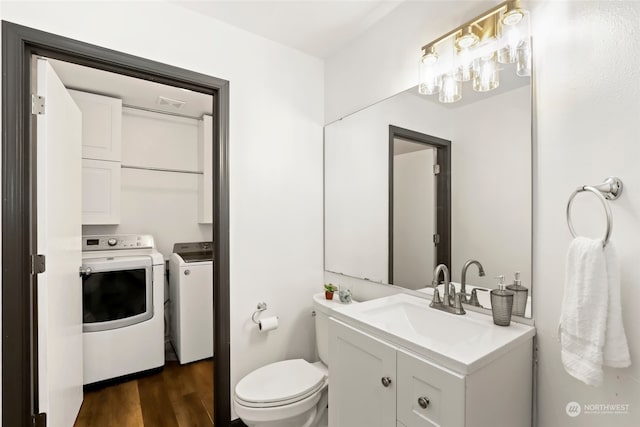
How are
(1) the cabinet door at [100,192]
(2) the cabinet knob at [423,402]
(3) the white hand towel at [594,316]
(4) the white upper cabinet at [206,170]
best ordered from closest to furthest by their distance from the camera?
(3) the white hand towel at [594,316], (2) the cabinet knob at [423,402], (1) the cabinet door at [100,192], (4) the white upper cabinet at [206,170]

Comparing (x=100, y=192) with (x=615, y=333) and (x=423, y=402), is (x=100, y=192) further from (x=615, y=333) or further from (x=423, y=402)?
(x=615, y=333)

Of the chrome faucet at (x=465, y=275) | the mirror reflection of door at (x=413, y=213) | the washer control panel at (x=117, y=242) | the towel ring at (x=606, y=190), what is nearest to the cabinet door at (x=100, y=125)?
the washer control panel at (x=117, y=242)

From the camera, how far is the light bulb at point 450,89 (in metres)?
1.41

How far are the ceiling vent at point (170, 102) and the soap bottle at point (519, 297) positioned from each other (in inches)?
116

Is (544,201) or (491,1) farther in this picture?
(491,1)

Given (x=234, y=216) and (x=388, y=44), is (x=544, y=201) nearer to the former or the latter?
(x=388, y=44)

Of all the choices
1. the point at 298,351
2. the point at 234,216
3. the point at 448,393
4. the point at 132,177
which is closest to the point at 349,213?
the point at 234,216

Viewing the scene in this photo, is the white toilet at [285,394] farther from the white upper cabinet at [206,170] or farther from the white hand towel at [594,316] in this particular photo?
the white upper cabinet at [206,170]

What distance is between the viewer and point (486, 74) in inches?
50.9

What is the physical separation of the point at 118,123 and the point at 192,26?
1434mm

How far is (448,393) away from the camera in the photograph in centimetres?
→ 92

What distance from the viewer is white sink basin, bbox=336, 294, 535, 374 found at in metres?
0.95

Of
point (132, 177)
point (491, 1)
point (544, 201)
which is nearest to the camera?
point (544, 201)

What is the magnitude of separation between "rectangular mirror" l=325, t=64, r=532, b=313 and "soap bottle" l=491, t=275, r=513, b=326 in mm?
104
